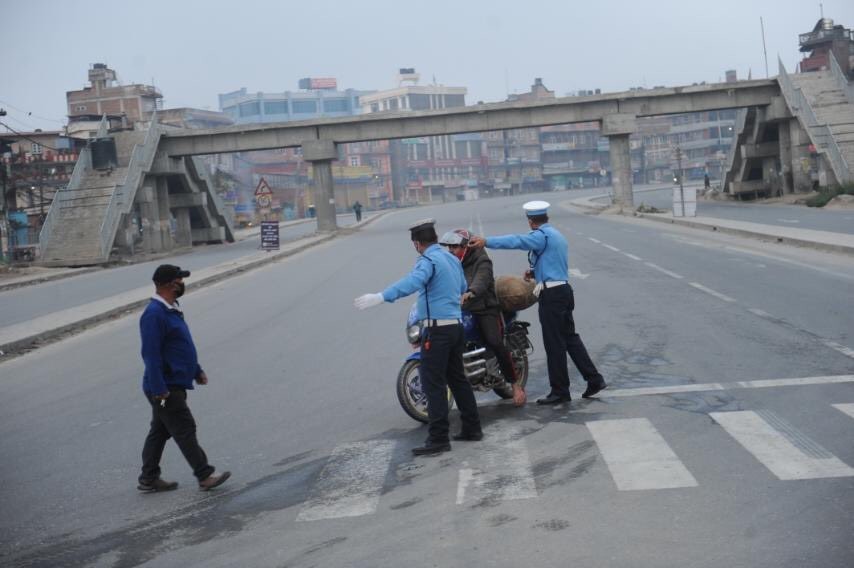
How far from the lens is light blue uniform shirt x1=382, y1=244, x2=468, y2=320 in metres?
8.16

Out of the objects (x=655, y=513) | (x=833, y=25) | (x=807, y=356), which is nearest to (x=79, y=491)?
(x=655, y=513)

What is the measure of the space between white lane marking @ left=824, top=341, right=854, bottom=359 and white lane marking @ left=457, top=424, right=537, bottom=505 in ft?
14.6

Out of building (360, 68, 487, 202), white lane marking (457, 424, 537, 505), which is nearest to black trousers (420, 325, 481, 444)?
white lane marking (457, 424, 537, 505)

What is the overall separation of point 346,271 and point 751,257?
36.3 ft

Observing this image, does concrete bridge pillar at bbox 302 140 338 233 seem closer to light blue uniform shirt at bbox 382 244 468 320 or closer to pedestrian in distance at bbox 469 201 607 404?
pedestrian in distance at bbox 469 201 607 404

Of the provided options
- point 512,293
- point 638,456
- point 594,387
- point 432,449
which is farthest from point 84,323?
point 638,456

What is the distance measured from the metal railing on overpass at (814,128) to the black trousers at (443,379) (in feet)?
155

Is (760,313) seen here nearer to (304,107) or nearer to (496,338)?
(496,338)

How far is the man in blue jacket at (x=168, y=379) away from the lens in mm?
7570

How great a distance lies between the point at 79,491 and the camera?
25.8 ft

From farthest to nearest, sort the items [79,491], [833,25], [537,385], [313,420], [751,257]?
[833,25]
[751,257]
[537,385]
[313,420]
[79,491]

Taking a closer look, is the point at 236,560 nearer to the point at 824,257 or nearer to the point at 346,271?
the point at 824,257

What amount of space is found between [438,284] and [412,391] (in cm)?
135

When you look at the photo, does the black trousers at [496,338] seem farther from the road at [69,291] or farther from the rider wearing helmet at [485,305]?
the road at [69,291]
